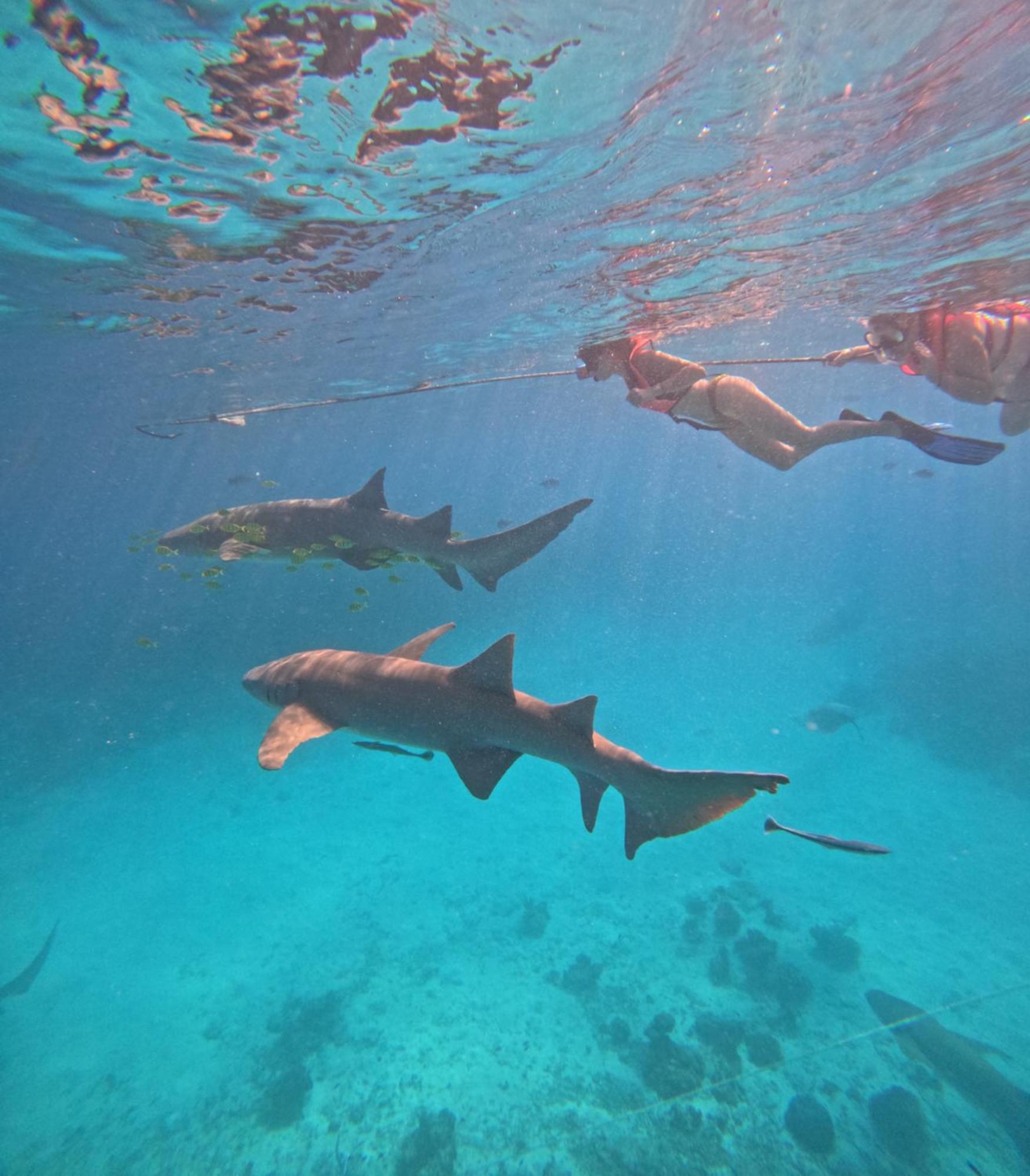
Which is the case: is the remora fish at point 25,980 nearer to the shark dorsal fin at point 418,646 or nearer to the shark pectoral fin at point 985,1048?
the shark dorsal fin at point 418,646

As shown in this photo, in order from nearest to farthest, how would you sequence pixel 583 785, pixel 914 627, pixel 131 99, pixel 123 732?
pixel 583 785 < pixel 131 99 < pixel 123 732 < pixel 914 627

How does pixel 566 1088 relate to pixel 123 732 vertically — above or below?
above

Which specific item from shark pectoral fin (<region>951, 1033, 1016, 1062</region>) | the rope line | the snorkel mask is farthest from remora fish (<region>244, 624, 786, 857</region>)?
shark pectoral fin (<region>951, 1033, 1016, 1062</region>)

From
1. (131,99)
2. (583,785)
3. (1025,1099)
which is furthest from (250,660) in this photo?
(1025,1099)

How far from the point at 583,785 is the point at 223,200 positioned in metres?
11.7

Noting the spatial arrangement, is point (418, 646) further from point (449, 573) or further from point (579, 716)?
point (579, 716)

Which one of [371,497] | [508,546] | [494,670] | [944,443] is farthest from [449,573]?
[944,443]

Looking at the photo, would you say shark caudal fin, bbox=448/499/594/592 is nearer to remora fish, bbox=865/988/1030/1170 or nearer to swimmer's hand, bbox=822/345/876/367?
swimmer's hand, bbox=822/345/876/367

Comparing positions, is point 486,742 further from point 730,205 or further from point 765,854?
point 765,854

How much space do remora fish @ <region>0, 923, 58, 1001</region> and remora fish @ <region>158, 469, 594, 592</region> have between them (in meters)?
13.5

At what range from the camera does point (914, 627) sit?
4219 centimetres

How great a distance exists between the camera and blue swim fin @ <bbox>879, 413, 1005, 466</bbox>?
6754mm

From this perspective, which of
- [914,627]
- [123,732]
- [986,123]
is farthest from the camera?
[914,627]

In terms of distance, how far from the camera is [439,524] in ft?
24.2
